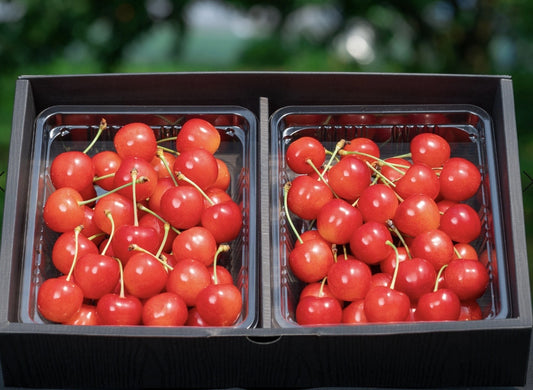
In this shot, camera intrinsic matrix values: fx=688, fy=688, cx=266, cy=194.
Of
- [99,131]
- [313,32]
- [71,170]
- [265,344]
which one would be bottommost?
[265,344]

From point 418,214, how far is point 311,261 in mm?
216

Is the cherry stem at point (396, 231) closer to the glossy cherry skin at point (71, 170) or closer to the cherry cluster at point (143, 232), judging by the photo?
the cherry cluster at point (143, 232)

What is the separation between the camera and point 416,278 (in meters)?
1.21

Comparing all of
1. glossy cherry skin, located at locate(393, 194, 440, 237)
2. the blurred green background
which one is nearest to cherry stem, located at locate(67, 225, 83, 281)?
glossy cherry skin, located at locate(393, 194, 440, 237)

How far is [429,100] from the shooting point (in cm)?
144

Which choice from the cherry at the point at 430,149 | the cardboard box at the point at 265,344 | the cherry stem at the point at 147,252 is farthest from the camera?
the cherry at the point at 430,149

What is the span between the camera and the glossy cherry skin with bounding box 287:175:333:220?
1.32 metres

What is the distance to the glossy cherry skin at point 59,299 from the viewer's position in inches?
45.9

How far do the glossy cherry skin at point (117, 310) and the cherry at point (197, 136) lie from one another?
0.35m

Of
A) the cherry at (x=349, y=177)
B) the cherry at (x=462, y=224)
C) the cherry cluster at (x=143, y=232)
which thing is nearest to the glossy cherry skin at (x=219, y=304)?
the cherry cluster at (x=143, y=232)

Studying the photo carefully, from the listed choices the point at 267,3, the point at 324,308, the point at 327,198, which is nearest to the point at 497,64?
the point at 267,3

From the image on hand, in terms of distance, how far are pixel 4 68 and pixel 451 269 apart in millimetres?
2472

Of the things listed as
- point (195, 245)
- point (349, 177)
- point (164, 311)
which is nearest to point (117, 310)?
point (164, 311)

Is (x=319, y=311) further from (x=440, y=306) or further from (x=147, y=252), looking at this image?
(x=147, y=252)
